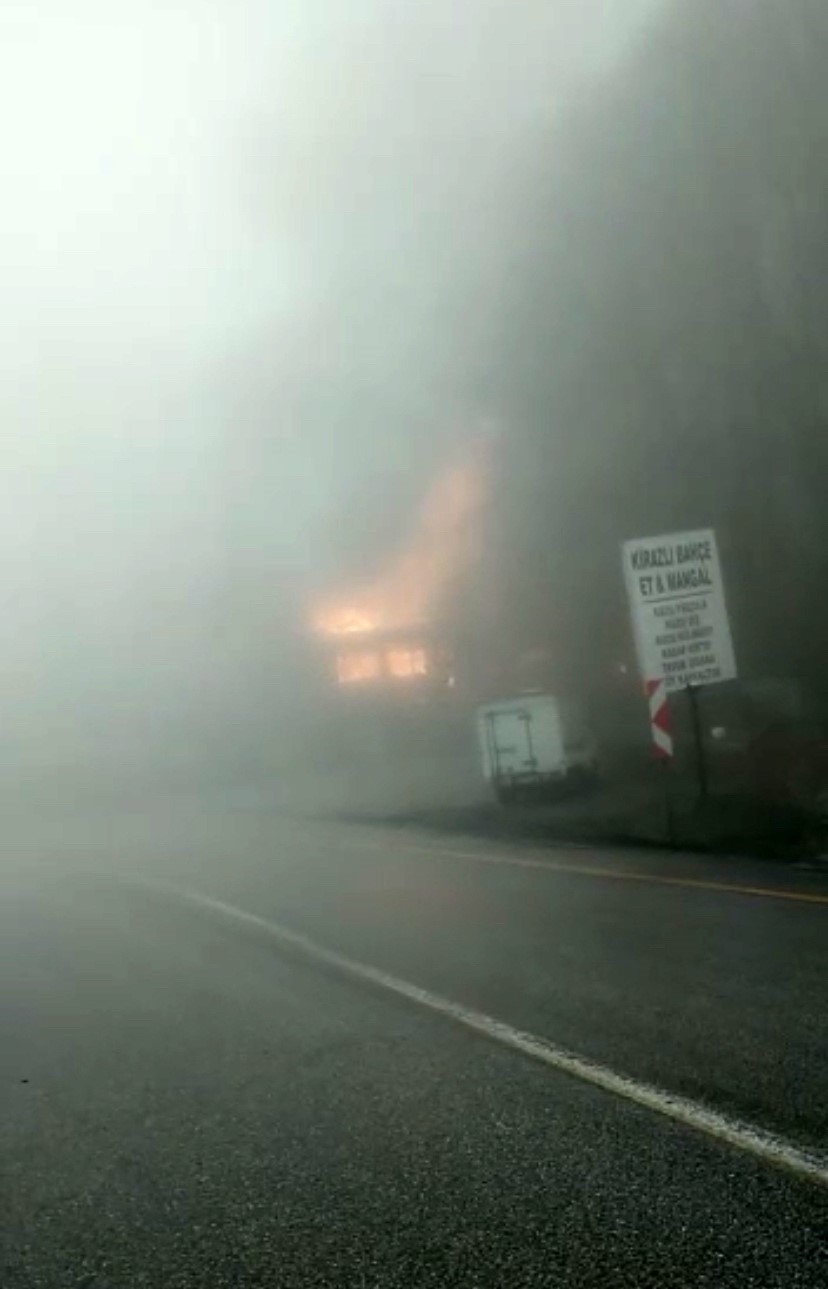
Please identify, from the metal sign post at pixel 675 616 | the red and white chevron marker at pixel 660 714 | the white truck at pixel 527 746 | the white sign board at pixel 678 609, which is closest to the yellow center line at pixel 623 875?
the red and white chevron marker at pixel 660 714

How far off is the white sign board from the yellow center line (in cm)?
281

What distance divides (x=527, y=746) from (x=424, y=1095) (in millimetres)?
18439

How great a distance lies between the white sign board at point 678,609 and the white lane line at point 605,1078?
729 cm

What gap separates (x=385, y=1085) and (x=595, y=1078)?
0.88 metres

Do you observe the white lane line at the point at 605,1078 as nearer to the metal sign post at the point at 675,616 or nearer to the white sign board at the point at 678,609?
the metal sign post at the point at 675,616

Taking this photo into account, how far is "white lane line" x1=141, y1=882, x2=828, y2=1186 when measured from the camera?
4.16m

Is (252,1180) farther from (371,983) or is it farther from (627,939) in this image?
(627,939)

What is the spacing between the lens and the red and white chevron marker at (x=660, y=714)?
49.6ft

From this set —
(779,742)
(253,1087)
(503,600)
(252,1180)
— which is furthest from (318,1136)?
(503,600)

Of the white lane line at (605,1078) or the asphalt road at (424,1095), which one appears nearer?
the asphalt road at (424,1095)

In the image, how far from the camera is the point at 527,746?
2359 cm

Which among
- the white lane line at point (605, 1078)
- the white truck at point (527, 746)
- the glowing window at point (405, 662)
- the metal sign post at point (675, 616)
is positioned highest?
the glowing window at point (405, 662)

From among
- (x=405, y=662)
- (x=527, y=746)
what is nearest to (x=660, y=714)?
Result: (x=527, y=746)

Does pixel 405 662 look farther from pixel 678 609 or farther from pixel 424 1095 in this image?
pixel 424 1095
